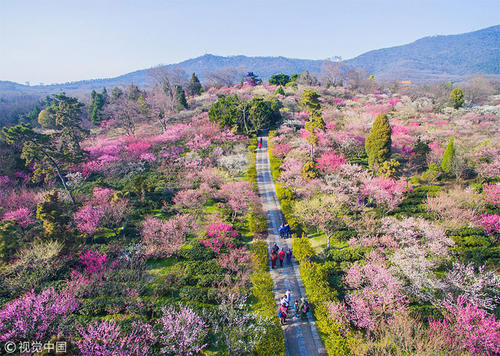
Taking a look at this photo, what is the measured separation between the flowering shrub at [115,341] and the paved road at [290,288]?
312 inches

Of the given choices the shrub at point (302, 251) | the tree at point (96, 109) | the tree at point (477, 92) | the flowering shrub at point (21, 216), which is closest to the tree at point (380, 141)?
the shrub at point (302, 251)

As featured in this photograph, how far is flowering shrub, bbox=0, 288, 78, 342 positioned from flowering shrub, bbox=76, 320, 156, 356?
1.69 m

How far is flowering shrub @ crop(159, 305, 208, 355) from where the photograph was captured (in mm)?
11680

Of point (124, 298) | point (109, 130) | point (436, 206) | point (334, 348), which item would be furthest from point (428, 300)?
point (109, 130)

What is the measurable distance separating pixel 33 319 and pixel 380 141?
119 ft

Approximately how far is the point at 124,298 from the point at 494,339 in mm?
20263

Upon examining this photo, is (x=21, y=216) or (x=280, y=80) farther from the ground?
(x=280, y=80)

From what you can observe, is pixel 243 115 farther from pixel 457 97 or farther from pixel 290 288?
pixel 457 97

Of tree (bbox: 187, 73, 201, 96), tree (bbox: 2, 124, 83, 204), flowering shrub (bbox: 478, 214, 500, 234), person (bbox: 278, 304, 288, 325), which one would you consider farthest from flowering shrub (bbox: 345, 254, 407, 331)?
tree (bbox: 187, 73, 201, 96)

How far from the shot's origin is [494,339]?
36.8 feet

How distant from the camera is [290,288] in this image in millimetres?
17531

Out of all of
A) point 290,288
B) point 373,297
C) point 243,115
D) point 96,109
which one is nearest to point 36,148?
point 290,288

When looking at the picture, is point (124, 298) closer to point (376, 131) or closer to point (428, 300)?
point (428, 300)

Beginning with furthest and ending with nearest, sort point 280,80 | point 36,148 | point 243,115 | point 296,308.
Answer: point 280,80 < point 243,115 < point 36,148 < point 296,308
